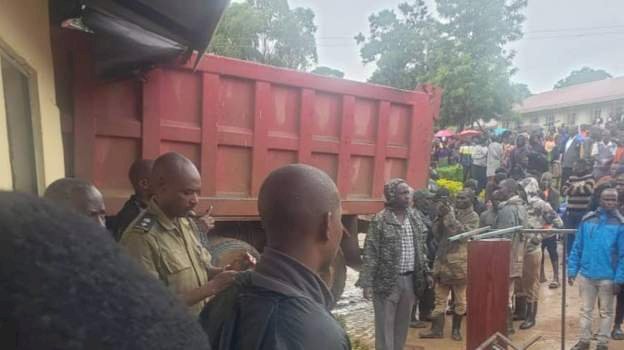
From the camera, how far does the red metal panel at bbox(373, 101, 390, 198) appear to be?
5.72 m

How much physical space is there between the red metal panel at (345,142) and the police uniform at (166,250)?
3.13 m

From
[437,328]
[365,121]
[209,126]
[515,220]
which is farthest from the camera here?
[515,220]

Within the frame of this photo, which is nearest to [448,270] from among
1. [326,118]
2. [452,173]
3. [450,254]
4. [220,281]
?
[450,254]

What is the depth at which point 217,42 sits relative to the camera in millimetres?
19266

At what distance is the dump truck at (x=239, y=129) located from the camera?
4.05 metres

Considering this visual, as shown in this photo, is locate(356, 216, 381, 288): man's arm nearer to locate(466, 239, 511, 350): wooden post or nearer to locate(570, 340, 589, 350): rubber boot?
locate(466, 239, 511, 350): wooden post

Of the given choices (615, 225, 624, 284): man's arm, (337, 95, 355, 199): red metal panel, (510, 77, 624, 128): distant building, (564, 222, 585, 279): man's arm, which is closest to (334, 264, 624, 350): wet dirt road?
(564, 222, 585, 279): man's arm

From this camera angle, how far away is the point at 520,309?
6.38m

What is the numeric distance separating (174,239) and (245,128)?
2.56m

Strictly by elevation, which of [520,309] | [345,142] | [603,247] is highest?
[345,142]

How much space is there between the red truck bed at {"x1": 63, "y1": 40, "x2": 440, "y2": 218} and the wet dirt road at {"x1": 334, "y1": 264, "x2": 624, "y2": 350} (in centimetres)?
137

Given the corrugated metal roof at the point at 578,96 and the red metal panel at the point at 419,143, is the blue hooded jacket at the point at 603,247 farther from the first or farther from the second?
the corrugated metal roof at the point at 578,96

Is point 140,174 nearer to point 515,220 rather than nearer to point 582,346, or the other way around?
point 515,220

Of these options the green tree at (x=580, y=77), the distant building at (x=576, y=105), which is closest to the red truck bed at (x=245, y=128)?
the distant building at (x=576, y=105)
